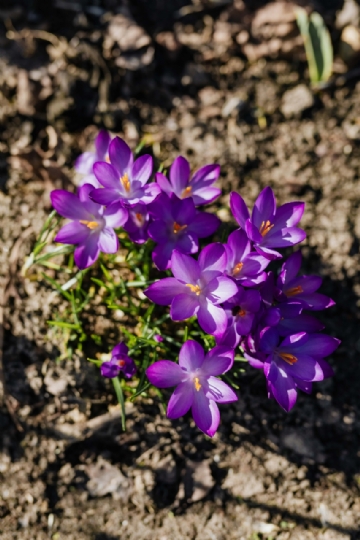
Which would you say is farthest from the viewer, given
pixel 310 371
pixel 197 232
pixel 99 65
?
pixel 99 65

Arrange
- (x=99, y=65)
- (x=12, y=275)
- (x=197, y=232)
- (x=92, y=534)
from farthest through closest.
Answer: (x=99, y=65) → (x=12, y=275) → (x=92, y=534) → (x=197, y=232)

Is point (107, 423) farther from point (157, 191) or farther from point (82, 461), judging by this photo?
point (157, 191)

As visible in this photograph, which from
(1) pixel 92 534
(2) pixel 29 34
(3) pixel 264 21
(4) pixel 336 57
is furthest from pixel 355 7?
(1) pixel 92 534

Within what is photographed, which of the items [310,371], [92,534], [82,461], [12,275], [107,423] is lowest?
[92,534]

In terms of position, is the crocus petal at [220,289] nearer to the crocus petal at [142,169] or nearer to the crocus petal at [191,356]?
the crocus petal at [191,356]

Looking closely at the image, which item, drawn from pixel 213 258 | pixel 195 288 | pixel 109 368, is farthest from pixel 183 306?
pixel 109 368

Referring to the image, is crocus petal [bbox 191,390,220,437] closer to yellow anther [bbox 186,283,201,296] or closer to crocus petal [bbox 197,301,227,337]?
crocus petal [bbox 197,301,227,337]

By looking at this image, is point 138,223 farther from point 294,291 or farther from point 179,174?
point 294,291

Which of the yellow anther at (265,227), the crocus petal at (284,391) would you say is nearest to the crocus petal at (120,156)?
the yellow anther at (265,227)
